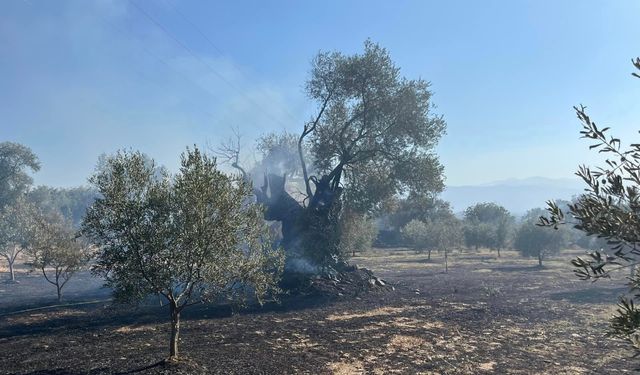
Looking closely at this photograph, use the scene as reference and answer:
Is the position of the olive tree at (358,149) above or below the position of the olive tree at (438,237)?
above

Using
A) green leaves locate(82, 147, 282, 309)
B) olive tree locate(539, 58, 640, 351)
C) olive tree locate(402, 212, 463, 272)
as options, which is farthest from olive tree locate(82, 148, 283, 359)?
olive tree locate(402, 212, 463, 272)

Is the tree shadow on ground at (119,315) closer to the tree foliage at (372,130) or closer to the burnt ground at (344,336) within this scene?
the burnt ground at (344,336)

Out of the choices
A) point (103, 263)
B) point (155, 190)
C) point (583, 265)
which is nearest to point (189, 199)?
point (155, 190)

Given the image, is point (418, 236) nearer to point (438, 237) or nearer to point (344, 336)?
point (438, 237)

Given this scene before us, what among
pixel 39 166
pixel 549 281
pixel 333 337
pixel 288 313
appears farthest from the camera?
pixel 39 166

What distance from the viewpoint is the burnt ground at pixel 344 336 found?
55.4ft

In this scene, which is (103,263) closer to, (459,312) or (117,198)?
(117,198)

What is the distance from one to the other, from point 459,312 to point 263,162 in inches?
1389

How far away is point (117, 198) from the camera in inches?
605

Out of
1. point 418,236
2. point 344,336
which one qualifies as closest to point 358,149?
point 344,336

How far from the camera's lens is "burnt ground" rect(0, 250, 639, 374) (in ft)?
55.4

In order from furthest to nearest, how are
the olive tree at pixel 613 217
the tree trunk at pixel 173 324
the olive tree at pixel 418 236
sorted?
the olive tree at pixel 418 236 < the tree trunk at pixel 173 324 < the olive tree at pixel 613 217

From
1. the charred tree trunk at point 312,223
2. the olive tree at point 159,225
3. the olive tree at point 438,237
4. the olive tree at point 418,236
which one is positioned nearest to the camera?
the olive tree at point 159,225

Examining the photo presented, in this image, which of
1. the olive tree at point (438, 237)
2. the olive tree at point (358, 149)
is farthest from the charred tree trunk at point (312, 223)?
the olive tree at point (438, 237)
